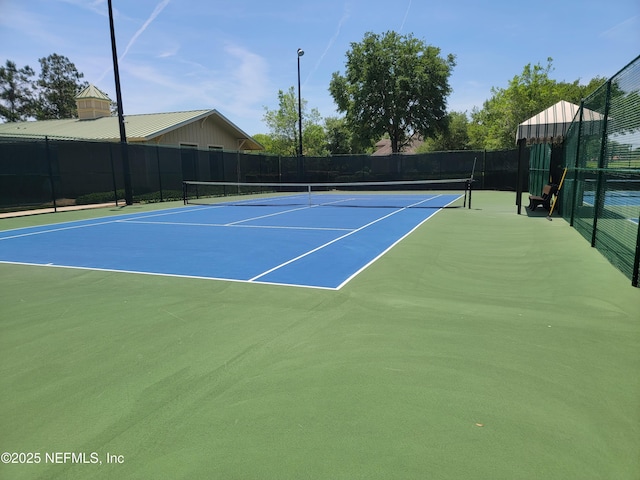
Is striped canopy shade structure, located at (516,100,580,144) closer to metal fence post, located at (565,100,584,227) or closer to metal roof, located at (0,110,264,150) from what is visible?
metal fence post, located at (565,100,584,227)

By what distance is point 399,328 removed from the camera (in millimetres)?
3803

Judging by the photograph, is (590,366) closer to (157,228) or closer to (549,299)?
(549,299)

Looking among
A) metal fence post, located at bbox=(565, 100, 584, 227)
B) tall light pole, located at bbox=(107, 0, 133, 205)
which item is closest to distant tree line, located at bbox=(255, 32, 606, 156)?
tall light pole, located at bbox=(107, 0, 133, 205)

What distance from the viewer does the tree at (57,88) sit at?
59.6 metres

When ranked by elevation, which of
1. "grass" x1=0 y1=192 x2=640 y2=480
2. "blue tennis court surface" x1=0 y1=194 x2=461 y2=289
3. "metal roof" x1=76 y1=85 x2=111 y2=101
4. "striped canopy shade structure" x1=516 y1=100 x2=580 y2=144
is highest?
"metal roof" x1=76 y1=85 x2=111 y2=101

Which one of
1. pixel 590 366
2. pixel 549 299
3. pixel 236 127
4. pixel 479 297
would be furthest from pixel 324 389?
pixel 236 127

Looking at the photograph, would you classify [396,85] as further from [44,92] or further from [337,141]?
[44,92]

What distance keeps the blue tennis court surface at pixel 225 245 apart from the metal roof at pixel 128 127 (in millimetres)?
10830

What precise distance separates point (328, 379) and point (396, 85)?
37.8 m

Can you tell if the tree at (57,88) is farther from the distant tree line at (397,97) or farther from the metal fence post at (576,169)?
the metal fence post at (576,169)

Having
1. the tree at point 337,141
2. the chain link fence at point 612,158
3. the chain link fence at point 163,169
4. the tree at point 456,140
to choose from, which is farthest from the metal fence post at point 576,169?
the tree at point 456,140

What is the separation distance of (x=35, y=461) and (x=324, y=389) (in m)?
1.62

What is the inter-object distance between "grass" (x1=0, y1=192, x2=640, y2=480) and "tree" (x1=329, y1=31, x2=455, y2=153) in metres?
35.1

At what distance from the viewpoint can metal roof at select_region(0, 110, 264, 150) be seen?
73.4ft
